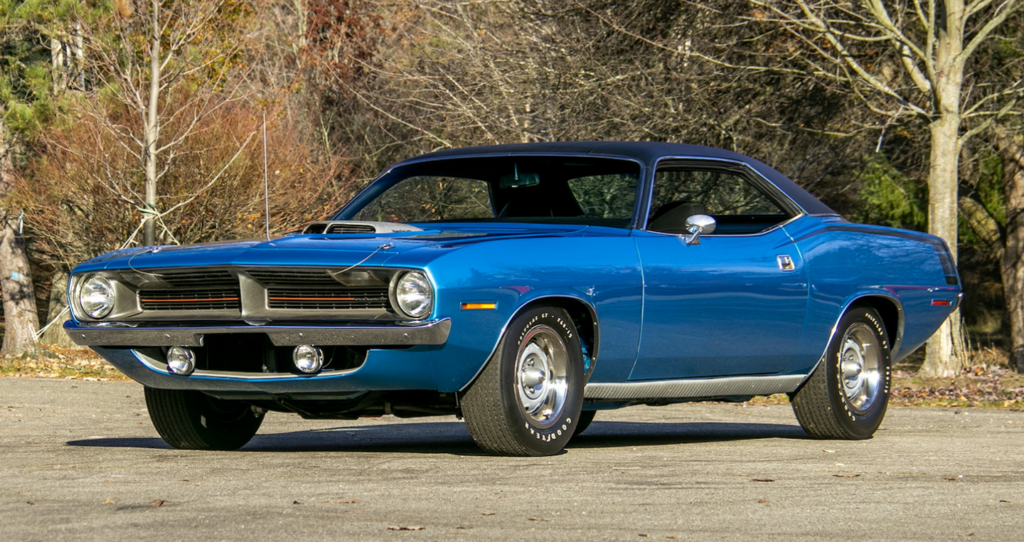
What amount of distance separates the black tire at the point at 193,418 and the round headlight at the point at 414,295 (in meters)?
1.50

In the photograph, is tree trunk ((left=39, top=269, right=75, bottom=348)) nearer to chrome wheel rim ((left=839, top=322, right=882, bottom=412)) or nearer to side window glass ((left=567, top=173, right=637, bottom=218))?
chrome wheel rim ((left=839, top=322, right=882, bottom=412))

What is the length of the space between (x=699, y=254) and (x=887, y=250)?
1.90 m

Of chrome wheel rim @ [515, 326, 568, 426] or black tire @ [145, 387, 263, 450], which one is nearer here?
chrome wheel rim @ [515, 326, 568, 426]

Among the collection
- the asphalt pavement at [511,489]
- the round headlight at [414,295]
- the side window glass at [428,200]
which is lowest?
the asphalt pavement at [511,489]

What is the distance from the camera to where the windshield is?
7566 mm

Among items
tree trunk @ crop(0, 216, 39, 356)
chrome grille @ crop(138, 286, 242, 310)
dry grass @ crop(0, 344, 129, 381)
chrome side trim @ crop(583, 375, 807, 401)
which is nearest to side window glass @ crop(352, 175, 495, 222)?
chrome side trim @ crop(583, 375, 807, 401)

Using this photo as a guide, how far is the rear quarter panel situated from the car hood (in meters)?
1.56

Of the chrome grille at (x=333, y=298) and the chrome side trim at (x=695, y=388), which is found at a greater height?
the chrome grille at (x=333, y=298)

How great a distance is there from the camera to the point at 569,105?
2027 centimetres

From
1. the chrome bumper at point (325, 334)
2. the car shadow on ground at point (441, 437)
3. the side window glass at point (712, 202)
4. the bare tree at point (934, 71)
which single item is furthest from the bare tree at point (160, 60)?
the chrome bumper at point (325, 334)

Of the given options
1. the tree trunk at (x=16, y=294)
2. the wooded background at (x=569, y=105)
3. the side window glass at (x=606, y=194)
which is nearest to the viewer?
the side window glass at (x=606, y=194)

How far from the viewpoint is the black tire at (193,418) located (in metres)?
7.23

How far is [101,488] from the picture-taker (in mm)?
5484

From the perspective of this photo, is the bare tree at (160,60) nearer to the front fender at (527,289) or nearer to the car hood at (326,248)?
the car hood at (326,248)
